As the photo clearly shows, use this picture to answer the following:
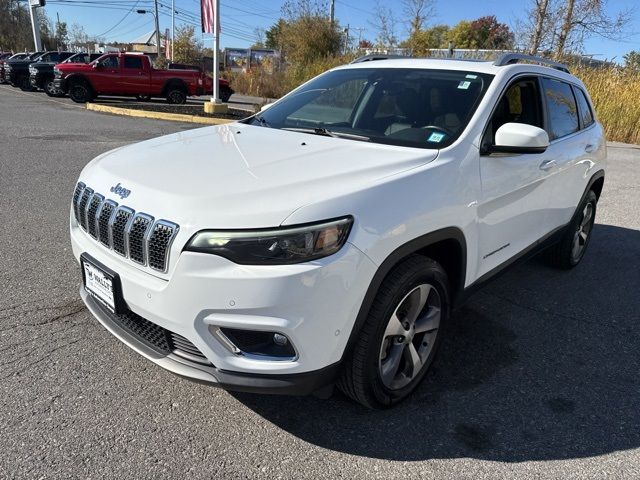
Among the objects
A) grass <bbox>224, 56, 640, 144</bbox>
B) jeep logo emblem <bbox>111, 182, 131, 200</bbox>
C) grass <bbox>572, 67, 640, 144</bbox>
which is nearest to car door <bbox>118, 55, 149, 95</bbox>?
grass <bbox>224, 56, 640, 144</bbox>

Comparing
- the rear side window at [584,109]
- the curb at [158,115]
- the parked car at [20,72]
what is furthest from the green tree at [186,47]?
the rear side window at [584,109]

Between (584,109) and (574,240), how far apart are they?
47.3 inches

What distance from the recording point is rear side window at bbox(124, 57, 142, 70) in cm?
2028

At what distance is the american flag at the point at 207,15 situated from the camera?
14.5 m

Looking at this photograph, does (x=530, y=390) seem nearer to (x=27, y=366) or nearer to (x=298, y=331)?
(x=298, y=331)

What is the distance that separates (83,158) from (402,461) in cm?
796

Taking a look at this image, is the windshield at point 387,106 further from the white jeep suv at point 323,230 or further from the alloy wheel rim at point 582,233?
the alloy wheel rim at point 582,233

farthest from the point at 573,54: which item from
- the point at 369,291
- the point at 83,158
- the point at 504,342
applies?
the point at 369,291

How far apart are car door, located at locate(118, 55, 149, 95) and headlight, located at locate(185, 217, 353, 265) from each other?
2068 centimetres

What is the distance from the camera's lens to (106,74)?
20.0 meters

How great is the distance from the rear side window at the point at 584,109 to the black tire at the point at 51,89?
2170cm

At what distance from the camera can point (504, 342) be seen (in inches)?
135

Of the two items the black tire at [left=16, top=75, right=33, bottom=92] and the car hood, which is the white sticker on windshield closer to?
the car hood

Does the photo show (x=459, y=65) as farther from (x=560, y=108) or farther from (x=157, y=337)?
(x=157, y=337)
